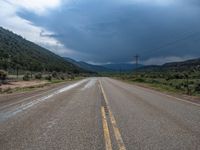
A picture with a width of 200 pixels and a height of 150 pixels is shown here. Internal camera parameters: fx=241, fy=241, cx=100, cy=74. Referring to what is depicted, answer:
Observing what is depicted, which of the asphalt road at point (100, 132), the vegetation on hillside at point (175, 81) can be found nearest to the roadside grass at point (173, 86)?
the vegetation on hillside at point (175, 81)

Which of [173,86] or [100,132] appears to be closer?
[100,132]

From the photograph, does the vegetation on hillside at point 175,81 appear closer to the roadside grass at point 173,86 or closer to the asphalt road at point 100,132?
the roadside grass at point 173,86

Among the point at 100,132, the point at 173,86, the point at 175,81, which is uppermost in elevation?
the point at 100,132

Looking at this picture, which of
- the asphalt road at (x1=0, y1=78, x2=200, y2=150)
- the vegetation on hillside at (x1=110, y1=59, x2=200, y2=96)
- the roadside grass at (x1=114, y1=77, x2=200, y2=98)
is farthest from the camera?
the vegetation on hillside at (x1=110, y1=59, x2=200, y2=96)

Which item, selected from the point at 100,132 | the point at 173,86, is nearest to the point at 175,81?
the point at 173,86

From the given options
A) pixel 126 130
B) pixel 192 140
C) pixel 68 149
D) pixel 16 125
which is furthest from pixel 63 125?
pixel 192 140

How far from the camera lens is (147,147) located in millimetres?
4828

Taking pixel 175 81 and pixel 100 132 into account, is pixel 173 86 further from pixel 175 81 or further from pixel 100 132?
pixel 100 132

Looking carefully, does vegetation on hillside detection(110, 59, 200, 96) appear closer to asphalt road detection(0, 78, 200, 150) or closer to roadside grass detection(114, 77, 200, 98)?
roadside grass detection(114, 77, 200, 98)

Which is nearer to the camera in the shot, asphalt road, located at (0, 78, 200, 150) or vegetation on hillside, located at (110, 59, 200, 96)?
asphalt road, located at (0, 78, 200, 150)

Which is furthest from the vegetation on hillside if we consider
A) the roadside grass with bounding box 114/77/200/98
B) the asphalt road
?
the asphalt road

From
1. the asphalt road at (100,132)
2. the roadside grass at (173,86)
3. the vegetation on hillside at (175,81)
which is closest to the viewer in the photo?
the asphalt road at (100,132)

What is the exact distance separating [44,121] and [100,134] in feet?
7.73

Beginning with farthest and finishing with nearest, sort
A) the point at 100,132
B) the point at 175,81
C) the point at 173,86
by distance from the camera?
the point at 175,81
the point at 173,86
the point at 100,132
